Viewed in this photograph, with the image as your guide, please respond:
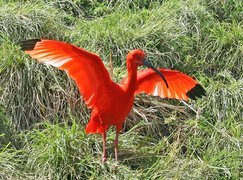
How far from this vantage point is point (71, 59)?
146 inches

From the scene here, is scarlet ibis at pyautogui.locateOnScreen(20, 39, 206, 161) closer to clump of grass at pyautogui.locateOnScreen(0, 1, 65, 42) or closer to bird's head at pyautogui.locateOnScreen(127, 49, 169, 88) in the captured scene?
bird's head at pyautogui.locateOnScreen(127, 49, 169, 88)

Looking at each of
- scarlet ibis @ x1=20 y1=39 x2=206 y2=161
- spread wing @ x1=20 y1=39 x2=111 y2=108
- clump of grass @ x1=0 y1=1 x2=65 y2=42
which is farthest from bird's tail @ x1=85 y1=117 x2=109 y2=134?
clump of grass @ x1=0 y1=1 x2=65 y2=42

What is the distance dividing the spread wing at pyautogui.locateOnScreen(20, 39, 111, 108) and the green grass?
39 centimetres

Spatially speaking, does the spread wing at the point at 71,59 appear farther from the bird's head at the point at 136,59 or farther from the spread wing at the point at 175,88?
the spread wing at the point at 175,88

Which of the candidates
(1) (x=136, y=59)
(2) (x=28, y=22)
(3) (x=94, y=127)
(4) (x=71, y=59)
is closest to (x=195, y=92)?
(1) (x=136, y=59)

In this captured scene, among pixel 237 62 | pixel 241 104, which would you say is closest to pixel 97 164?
pixel 241 104

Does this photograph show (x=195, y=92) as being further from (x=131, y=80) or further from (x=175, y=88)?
(x=131, y=80)

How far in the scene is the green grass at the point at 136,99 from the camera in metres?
3.91

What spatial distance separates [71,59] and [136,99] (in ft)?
3.19

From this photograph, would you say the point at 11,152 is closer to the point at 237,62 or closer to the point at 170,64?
the point at 170,64

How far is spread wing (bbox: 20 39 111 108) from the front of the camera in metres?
3.67

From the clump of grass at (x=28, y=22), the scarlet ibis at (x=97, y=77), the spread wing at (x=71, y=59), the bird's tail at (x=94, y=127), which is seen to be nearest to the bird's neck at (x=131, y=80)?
the scarlet ibis at (x=97, y=77)

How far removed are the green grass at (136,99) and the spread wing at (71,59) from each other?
39cm

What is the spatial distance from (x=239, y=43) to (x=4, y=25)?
182 centimetres
